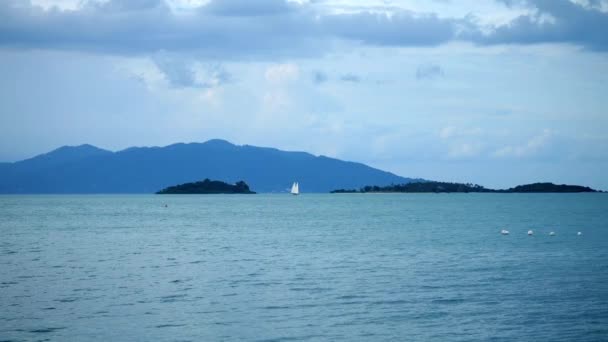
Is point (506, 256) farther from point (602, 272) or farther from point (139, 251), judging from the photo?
point (139, 251)

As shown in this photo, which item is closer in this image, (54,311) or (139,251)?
(54,311)

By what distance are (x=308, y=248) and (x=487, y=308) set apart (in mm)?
29140

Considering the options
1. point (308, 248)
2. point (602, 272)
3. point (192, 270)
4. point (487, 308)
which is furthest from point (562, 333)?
point (308, 248)

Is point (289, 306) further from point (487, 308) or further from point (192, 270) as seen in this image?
point (192, 270)

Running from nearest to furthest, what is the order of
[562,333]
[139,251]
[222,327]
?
[562,333] < [222,327] < [139,251]

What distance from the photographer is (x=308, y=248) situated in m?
57.8

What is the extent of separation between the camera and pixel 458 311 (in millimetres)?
29062

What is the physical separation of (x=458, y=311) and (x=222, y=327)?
9685 mm

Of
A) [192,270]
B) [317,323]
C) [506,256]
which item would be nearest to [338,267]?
[192,270]

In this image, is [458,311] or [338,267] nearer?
[458,311]

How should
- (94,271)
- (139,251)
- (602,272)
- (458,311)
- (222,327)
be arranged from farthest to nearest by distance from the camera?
1. (139,251)
2. (94,271)
3. (602,272)
4. (458,311)
5. (222,327)

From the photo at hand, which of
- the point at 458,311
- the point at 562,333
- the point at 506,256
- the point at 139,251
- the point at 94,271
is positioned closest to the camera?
the point at 562,333

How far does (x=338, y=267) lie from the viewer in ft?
144

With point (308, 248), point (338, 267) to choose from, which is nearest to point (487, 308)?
point (338, 267)
